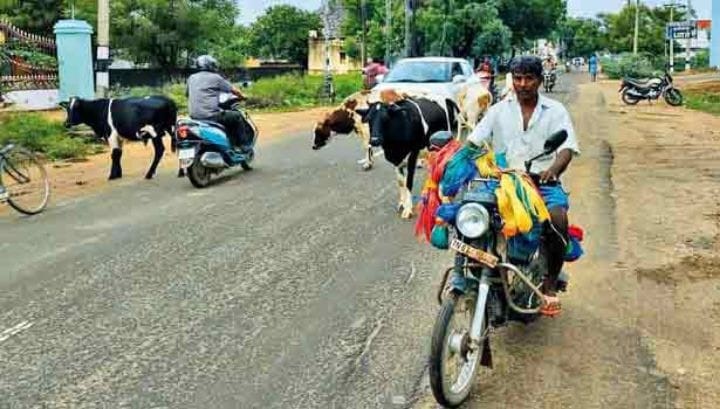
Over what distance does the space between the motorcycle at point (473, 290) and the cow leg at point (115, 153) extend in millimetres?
8884

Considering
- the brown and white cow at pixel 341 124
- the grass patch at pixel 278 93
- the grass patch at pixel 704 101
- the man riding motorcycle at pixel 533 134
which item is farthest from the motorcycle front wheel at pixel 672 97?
→ the man riding motorcycle at pixel 533 134

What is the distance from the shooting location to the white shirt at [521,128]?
558cm

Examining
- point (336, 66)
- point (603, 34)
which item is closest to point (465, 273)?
point (336, 66)

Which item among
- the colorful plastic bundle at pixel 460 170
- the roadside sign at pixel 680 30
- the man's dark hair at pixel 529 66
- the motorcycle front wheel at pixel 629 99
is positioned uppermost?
the roadside sign at pixel 680 30

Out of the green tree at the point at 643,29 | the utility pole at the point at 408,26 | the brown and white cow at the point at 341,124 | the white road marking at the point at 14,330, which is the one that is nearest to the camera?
the white road marking at the point at 14,330

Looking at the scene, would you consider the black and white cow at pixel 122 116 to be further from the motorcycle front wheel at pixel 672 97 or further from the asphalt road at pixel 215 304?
the motorcycle front wheel at pixel 672 97

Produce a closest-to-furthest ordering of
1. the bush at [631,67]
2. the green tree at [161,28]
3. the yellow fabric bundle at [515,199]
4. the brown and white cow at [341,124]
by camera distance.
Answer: the yellow fabric bundle at [515,199] < the brown and white cow at [341,124] < the green tree at [161,28] < the bush at [631,67]

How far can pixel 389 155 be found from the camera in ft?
33.9

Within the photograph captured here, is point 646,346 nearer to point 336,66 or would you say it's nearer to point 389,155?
point 389,155

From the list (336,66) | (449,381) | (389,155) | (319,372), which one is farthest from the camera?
(336,66)

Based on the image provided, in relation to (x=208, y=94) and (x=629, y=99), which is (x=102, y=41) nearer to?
(x=208, y=94)

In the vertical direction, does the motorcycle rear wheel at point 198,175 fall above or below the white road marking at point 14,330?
above

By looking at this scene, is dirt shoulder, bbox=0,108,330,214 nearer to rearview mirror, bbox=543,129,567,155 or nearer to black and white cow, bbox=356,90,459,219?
black and white cow, bbox=356,90,459,219

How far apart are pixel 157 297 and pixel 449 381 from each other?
9.89 feet
